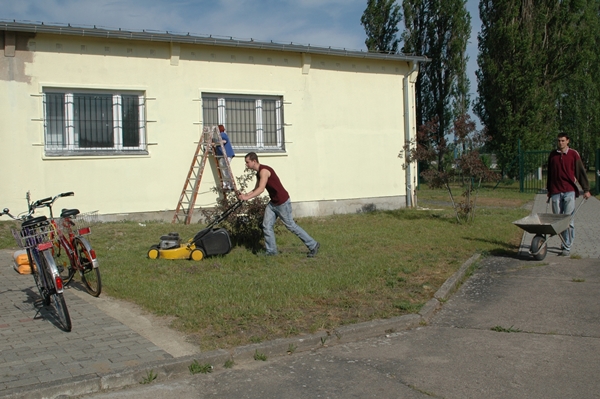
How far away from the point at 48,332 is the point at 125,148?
788 centimetres

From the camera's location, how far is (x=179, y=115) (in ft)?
45.8

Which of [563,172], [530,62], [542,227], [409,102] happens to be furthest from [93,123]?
[530,62]

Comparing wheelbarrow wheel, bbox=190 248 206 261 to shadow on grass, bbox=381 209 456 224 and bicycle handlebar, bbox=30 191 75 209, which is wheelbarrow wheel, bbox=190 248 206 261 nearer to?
bicycle handlebar, bbox=30 191 75 209

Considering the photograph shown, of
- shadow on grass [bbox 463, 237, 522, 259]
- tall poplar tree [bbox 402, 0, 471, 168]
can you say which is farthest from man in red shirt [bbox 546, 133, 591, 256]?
tall poplar tree [bbox 402, 0, 471, 168]

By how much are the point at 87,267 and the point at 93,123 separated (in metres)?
6.60

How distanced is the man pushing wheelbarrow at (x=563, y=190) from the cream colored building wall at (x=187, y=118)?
21.7ft

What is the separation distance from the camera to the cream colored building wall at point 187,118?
12422 millimetres

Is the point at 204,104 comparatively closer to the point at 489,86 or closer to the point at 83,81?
the point at 83,81

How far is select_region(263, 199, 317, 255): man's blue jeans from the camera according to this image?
9.70 m

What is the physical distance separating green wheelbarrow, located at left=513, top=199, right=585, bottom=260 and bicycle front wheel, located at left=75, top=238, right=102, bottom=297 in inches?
242

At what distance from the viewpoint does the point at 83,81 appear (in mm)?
12945

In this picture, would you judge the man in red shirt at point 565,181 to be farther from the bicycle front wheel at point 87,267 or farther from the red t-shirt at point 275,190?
the bicycle front wheel at point 87,267

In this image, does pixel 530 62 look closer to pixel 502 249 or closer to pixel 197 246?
pixel 502 249

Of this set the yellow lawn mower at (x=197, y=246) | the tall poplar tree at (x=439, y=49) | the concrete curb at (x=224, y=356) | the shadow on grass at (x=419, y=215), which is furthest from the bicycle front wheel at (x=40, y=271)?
the tall poplar tree at (x=439, y=49)
